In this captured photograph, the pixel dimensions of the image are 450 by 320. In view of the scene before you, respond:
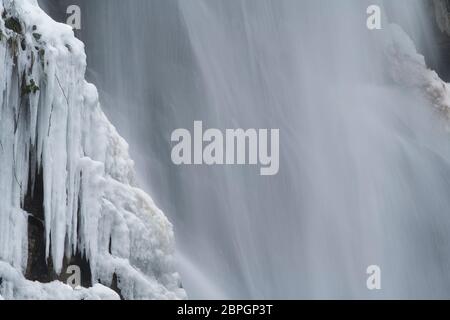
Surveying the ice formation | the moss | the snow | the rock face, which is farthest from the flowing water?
the moss

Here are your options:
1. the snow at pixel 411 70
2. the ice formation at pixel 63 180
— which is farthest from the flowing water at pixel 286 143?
the ice formation at pixel 63 180

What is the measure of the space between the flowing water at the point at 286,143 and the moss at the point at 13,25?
923mm

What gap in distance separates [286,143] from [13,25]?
8.15 ft

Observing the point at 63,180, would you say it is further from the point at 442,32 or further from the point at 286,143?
the point at 442,32

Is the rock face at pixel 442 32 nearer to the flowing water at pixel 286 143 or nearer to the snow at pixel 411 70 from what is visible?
the snow at pixel 411 70

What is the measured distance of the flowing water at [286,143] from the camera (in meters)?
9.16

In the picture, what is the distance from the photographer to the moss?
8.51 metres

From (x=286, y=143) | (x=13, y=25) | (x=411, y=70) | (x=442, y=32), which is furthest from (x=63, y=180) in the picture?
(x=442, y=32)

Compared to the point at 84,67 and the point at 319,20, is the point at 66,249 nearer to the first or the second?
the point at 84,67

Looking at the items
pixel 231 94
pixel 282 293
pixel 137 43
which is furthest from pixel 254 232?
pixel 137 43

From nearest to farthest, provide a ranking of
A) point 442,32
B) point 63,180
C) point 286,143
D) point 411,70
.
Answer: point 63,180 < point 286,143 < point 411,70 < point 442,32

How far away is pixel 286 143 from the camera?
930 cm
